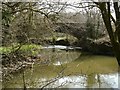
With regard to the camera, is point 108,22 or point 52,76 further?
point 52,76

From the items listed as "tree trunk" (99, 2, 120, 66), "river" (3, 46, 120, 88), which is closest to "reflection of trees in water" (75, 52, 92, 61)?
"river" (3, 46, 120, 88)

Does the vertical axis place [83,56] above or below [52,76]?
below

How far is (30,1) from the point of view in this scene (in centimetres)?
93

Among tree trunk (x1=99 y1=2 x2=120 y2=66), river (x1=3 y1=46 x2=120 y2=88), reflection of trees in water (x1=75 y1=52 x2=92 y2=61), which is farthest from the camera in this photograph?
reflection of trees in water (x1=75 y1=52 x2=92 y2=61)

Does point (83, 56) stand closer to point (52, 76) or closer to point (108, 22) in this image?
point (52, 76)

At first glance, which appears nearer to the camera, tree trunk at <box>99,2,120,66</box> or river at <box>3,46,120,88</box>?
tree trunk at <box>99,2,120,66</box>

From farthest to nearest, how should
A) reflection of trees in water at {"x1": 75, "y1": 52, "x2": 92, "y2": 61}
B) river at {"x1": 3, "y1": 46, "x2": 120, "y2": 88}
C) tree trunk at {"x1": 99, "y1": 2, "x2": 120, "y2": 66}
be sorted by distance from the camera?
1. reflection of trees in water at {"x1": 75, "y1": 52, "x2": 92, "y2": 61}
2. river at {"x1": 3, "y1": 46, "x2": 120, "y2": 88}
3. tree trunk at {"x1": 99, "y1": 2, "x2": 120, "y2": 66}

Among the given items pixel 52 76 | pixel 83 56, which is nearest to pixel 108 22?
pixel 52 76

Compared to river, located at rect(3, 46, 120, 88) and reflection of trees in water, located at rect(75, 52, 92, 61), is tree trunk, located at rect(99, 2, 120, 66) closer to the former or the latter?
river, located at rect(3, 46, 120, 88)

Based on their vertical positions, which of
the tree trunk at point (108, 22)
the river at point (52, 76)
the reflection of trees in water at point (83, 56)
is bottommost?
the reflection of trees in water at point (83, 56)

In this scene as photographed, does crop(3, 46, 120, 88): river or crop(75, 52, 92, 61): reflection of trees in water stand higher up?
crop(3, 46, 120, 88): river

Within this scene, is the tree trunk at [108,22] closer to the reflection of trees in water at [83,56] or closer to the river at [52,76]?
the river at [52,76]

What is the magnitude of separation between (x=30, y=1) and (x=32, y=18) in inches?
5.5

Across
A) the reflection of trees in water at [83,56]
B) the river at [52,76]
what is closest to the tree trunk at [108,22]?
the river at [52,76]
